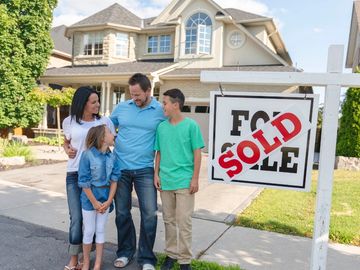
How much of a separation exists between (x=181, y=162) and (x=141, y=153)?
1.43 feet

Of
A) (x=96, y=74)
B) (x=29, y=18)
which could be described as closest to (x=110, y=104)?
(x=96, y=74)

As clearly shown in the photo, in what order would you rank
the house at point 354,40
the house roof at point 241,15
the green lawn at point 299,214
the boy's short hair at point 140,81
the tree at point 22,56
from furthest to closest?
the house at point 354,40, the house roof at point 241,15, the tree at point 22,56, the green lawn at point 299,214, the boy's short hair at point 140,81

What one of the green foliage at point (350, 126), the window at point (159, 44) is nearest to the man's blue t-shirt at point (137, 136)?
the green foliage at point (350, 126)

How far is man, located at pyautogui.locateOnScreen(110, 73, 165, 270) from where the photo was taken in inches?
136

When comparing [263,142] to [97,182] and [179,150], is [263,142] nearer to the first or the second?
[179,150]

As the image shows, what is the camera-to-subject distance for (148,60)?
18688 millimetres

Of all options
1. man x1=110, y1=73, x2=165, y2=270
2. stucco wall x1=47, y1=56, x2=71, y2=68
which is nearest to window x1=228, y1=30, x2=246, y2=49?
stucco wall x1=47, y1=56, x2=71, y2=68

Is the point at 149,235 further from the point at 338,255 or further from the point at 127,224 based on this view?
the point at 338,255

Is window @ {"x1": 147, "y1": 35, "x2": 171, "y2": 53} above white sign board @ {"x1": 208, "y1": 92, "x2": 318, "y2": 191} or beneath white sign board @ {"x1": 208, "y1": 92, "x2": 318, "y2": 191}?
above

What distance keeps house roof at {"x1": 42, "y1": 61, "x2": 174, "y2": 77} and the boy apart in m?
12.5

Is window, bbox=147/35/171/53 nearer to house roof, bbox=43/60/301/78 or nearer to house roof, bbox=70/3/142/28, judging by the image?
house roof, bbox=43/60/301/78

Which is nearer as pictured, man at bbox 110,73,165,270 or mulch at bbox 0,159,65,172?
man at bbox 110,73,165,270

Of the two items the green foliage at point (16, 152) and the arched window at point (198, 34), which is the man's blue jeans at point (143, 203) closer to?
the green foliage at point (16, 152)

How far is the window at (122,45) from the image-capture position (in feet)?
61.9
